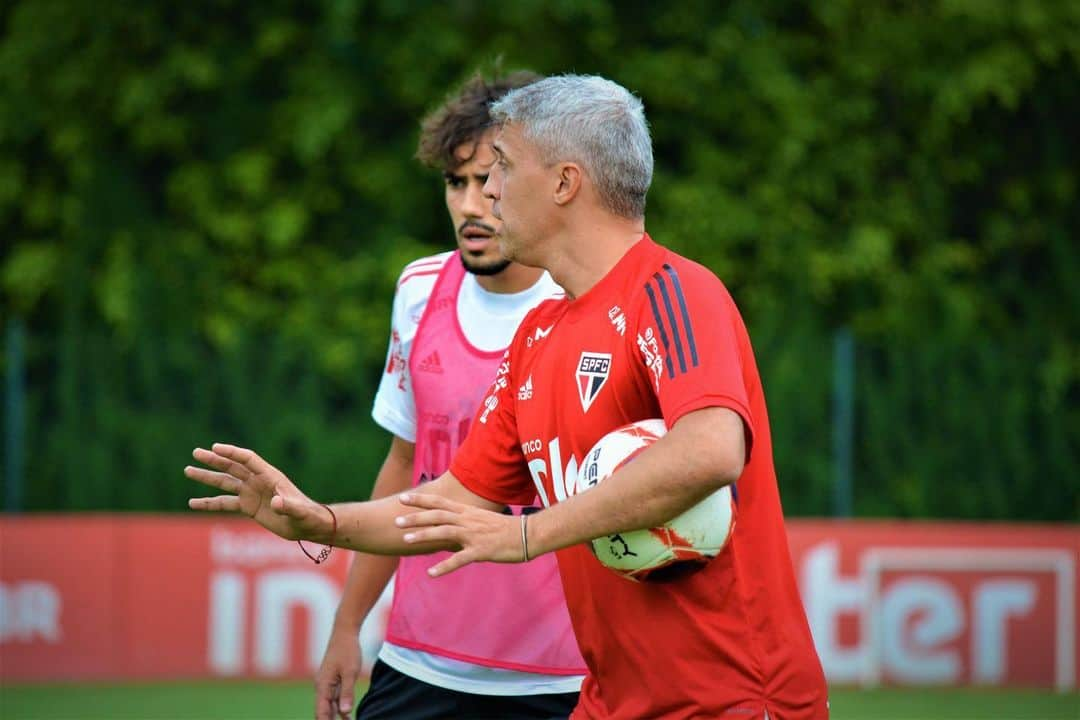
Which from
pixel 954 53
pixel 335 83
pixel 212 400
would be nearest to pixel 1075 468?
pixel 954 53

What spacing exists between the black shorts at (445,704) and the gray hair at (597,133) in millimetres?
1461

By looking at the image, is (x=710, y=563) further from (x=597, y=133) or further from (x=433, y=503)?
(x=597, y=133)

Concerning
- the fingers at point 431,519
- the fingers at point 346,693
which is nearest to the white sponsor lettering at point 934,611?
the fingers at point 346,693

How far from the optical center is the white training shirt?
3.92m

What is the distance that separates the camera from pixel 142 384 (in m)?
10.8

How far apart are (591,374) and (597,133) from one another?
18.0 inches

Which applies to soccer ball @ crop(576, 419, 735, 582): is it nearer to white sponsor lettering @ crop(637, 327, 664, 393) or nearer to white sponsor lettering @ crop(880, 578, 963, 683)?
white sponsor lettering @ crop(637, 327, 664, 393)

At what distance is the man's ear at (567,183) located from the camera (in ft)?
9.75

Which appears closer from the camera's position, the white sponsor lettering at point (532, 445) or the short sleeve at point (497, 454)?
the white sponsor lettering at point (532, 445)

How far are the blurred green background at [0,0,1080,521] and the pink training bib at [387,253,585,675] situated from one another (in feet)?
27.9

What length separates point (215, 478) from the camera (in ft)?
10.3

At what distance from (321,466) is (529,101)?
8269mm

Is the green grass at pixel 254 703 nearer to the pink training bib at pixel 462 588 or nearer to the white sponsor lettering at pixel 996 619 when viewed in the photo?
the white sponsor lettering at pixel 996 619

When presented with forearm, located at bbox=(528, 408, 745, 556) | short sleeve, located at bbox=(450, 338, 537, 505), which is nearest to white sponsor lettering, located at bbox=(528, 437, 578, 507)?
short sleeve, located at bbox=(450, 338, 537, 505)
